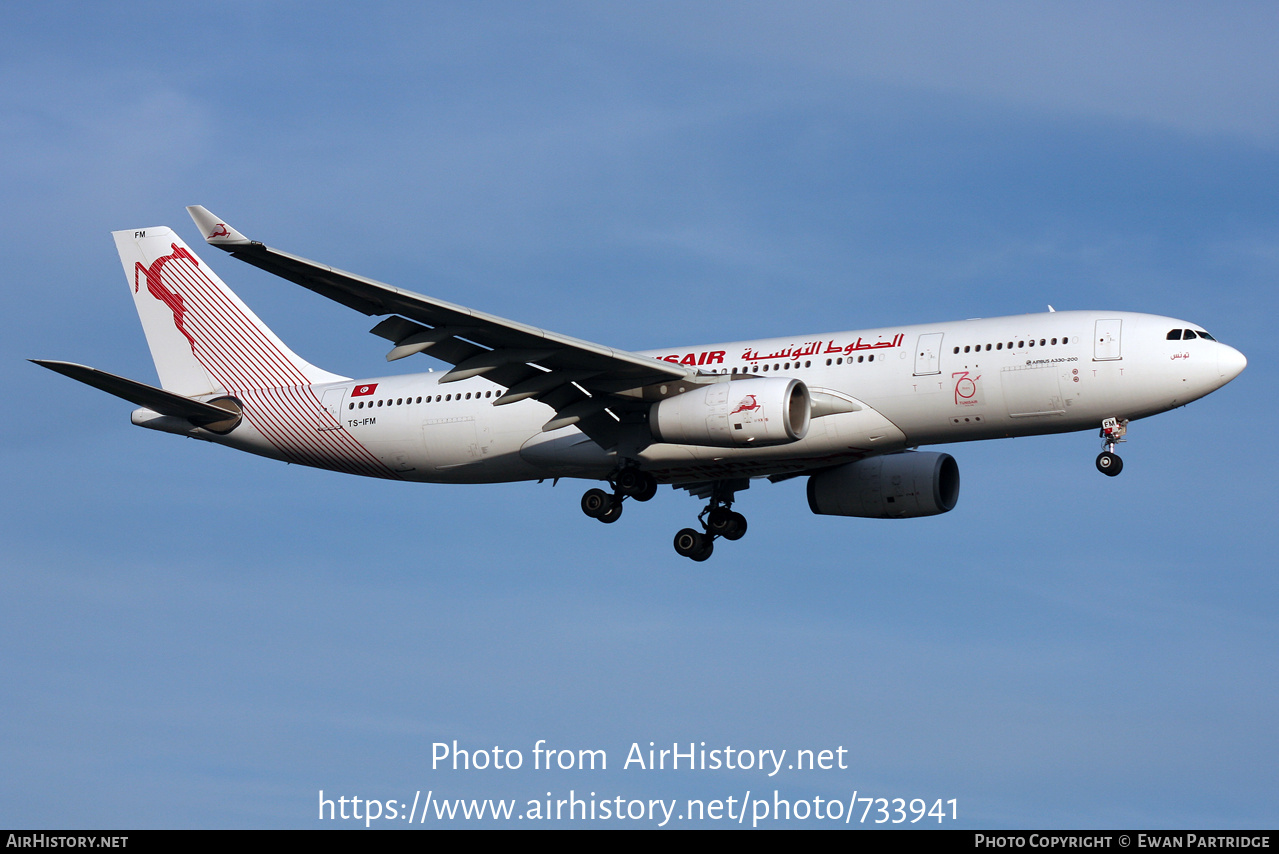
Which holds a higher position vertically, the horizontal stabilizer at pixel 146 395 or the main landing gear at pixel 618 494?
the horizontal stabilizer at pixel 146 395

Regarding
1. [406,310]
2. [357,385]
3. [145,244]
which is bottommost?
[406,310]

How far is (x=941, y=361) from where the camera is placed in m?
33.3

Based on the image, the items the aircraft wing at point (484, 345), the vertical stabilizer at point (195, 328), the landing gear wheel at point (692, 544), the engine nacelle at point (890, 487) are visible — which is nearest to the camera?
the aircraft wing at point (484, 345)

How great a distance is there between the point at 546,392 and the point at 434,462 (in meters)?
5.18

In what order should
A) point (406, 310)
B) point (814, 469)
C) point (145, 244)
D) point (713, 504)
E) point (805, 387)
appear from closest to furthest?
point (406, 310) → point (805, 387) → point (814, 469) → point (713, 504) → point (145, 244)

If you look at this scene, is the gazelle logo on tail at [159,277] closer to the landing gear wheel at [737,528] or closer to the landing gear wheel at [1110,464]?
the landing gear wheel at [737,528]

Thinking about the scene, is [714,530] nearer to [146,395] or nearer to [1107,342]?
[1107,342]

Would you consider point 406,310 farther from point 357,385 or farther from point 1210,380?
point 1210,380

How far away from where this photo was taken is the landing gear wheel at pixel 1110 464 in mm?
33000

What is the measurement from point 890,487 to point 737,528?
4230mm

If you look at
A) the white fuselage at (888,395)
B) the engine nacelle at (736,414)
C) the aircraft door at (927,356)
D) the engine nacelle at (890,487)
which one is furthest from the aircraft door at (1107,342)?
the engine nacelle at (890,487)

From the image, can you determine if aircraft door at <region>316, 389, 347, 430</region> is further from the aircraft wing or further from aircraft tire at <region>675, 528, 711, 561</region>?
aircraft tire at <region>675, 528, 711, 561</region>

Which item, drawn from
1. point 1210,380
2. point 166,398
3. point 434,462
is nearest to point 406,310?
point 434,462

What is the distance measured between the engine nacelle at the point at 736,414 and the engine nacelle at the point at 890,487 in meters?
5.60
